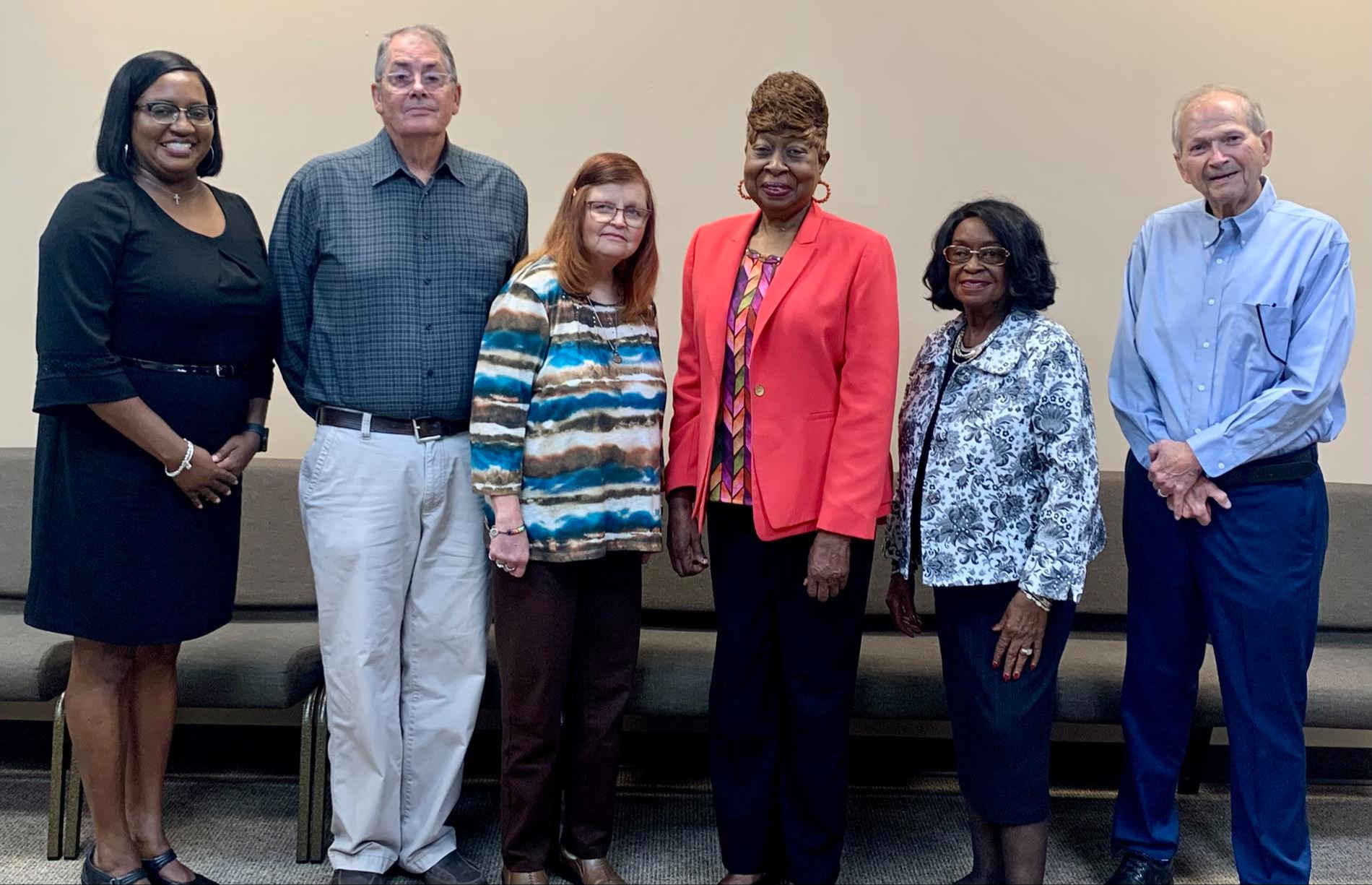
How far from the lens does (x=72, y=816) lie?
2.67 meters

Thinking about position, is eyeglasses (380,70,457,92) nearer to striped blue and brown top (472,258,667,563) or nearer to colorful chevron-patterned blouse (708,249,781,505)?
striped blue and brown top (472,258,667,563)

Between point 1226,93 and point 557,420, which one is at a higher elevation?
point 1226,93

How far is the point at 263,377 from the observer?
255 centimetres

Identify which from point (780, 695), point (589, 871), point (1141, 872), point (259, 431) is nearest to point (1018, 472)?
point (780, 695)

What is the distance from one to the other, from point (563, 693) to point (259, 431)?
2.91 ft

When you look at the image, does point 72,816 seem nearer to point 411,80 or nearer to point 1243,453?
point 411,80

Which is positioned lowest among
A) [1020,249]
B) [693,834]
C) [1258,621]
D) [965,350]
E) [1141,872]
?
[693,834]

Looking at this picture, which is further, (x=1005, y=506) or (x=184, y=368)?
(x=184, y=368)

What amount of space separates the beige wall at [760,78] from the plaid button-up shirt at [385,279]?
932mm

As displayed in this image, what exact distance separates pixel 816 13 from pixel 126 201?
1.98 metres

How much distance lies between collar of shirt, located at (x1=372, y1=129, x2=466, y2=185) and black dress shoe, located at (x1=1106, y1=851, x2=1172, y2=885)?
2.13 metres

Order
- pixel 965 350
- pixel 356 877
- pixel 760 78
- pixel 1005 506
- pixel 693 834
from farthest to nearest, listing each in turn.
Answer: pixel 760 78
pixel 693 834
pixel 356 877
pixel 965 350
pixel 1005 506

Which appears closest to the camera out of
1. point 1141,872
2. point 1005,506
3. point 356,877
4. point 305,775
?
point 1005,506

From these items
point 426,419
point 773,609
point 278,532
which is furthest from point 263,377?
point 773,609
